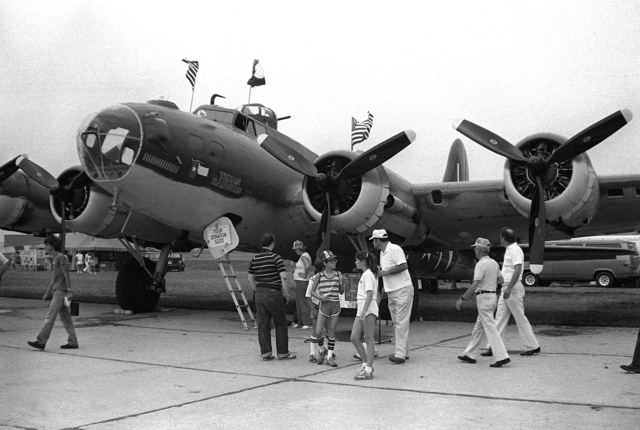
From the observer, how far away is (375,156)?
11.7 m

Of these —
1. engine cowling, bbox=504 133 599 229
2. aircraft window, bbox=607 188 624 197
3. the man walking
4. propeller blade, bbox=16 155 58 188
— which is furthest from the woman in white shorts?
propeller blade, bbox=16 155 58 188

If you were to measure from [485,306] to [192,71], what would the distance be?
1015 centimetres

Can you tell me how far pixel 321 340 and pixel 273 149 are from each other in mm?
4759

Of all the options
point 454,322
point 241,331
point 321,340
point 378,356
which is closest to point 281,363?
point 321,340

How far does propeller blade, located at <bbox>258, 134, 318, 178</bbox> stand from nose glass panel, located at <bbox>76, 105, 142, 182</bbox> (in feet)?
7.44

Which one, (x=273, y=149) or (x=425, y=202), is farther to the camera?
(x=425, y=202)

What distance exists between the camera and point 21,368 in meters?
7.79

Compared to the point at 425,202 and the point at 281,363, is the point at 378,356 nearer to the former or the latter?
the point at 281,363

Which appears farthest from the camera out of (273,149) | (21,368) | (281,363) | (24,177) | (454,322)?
(24,177)

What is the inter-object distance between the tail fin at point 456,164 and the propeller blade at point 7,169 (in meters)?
12.4

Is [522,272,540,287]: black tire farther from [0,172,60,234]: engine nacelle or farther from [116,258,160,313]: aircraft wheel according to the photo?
[0,172,60,234]: engine nacelle

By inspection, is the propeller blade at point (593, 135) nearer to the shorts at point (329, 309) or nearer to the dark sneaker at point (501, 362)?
the dark sneaker at point (501, 362)

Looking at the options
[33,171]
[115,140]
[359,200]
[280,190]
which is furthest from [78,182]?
[359,200]

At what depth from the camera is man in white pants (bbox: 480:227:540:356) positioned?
8.46m
